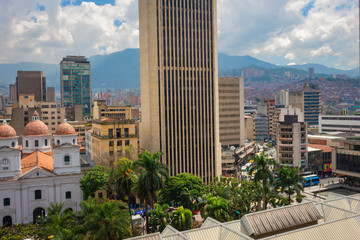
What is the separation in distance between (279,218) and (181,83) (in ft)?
148

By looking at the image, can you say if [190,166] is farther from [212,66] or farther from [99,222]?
[99,222]

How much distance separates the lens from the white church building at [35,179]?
160ft

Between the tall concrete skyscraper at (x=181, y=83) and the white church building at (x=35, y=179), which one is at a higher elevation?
the tall concrete skyscraper at (x=181, y=83)

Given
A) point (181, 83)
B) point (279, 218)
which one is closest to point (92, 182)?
point (181, 83)

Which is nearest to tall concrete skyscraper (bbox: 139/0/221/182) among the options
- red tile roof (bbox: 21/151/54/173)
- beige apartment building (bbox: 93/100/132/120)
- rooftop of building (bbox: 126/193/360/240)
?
red tile roof (bbox: 21/151/54/173)

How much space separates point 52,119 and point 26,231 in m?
87.2

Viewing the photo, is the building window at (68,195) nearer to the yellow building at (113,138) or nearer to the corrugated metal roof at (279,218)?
the yellow building at (113,138)

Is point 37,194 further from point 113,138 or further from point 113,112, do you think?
point 113,112

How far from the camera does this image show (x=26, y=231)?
3294cm

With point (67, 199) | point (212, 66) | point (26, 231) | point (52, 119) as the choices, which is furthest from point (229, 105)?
point (26, 231)

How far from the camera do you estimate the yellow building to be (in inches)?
2532

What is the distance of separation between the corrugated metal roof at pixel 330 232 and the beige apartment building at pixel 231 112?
85568 millimetres

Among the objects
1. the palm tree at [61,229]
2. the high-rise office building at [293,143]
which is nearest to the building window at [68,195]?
the palm tree at [61,229]

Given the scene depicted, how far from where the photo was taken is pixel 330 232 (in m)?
25.4
